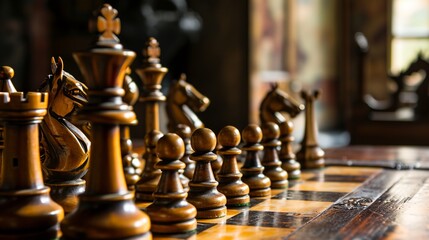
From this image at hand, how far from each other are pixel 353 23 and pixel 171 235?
25.0 feet

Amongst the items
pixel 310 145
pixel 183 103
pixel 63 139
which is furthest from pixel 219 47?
pixel 63 139

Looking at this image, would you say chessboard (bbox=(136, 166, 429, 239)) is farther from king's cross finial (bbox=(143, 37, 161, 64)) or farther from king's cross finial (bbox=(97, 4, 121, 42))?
king's cross finial (bbox=(143, 37, 161, 64))

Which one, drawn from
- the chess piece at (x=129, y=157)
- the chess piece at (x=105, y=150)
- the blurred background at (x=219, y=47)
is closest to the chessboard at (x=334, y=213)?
the chess piece at (x=105, y=150)

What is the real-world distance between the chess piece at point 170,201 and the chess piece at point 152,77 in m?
0.61

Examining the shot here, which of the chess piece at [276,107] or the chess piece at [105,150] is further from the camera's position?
the chess piece at [276,107]

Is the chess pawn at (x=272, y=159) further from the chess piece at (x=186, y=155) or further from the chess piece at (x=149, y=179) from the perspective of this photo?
the chess piece at (x=149, y=179)

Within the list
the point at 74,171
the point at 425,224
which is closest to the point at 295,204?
the point at 425,224

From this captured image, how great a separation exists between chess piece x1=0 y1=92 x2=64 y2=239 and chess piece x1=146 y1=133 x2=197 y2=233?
7.2 inches

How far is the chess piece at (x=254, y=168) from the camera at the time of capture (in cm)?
159

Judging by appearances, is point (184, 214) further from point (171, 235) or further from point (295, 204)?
point (295, 204)

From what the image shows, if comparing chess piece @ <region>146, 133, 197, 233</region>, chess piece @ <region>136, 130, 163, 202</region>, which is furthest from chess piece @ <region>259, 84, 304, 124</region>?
chess piece @ <region>146, 133, 197, 233</region>

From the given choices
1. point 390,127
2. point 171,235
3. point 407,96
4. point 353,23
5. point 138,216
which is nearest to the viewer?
point 138,216

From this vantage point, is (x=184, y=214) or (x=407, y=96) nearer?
(x=184, y=214)

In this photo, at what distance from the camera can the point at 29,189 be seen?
1.07 m
